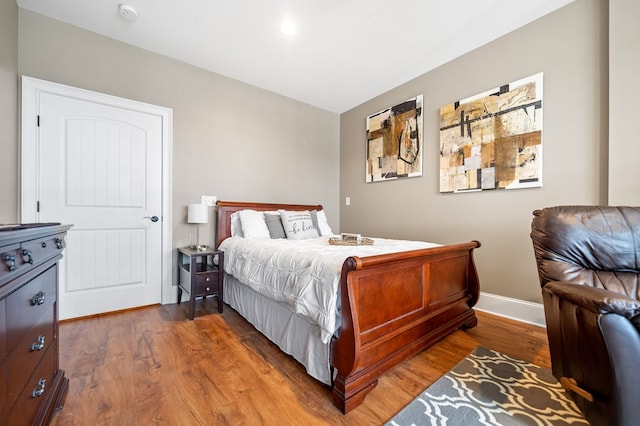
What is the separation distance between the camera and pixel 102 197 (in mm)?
2545

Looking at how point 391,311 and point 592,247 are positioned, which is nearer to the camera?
point 592,247

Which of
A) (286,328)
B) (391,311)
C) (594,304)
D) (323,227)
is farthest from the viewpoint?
(323,227)

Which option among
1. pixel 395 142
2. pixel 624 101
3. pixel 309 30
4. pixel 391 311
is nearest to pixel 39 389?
pixel 391 311

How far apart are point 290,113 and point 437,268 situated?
3029 mm

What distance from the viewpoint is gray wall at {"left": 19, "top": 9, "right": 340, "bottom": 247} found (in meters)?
2.39

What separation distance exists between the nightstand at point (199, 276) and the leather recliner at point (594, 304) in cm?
257

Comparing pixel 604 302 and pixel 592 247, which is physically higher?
pixel 592 247

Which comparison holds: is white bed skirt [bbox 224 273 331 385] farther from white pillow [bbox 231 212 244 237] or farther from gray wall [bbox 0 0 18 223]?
gray wall [bbox 0 0 18 223]

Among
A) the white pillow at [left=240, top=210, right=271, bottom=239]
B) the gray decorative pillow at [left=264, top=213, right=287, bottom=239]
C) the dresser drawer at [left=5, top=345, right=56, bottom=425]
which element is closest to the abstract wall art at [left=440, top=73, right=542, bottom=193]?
the gray decorative pillow at [left=264, top=213, right=287, bottom=239]

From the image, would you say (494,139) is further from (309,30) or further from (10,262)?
(10,262)

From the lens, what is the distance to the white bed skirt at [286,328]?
4.96ft

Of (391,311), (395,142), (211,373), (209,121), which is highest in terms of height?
(209,121)

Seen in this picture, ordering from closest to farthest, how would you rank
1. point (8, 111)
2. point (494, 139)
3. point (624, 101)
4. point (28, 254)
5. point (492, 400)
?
point (28, 254)
point (492, 400)
point (624, 101)
point (8, 111)
point (494, 139)

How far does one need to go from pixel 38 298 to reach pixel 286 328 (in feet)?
4.18
